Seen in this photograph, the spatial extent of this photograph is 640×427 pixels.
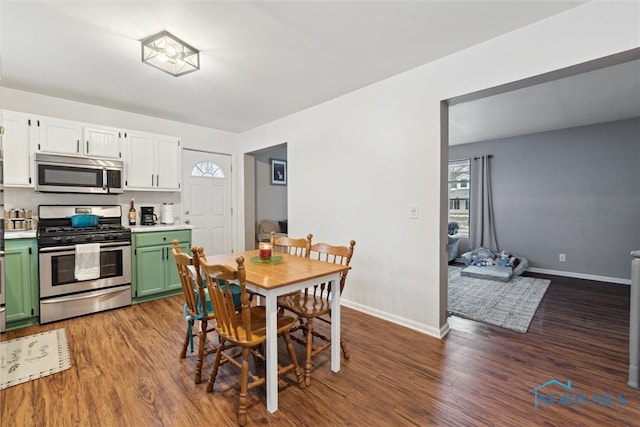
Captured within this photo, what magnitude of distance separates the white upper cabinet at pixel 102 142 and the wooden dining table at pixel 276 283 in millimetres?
2346

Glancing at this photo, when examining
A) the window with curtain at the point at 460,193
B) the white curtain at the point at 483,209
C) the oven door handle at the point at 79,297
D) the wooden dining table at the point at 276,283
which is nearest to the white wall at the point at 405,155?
the wooden dining table at the point at 276,283

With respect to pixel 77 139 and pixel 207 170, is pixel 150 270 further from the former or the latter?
pixel 207 170

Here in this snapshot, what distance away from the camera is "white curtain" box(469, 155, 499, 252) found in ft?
18.4

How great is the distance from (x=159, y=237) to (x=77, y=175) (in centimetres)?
113

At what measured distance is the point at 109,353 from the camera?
2.36 m

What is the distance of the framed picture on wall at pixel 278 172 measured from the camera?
583 cm

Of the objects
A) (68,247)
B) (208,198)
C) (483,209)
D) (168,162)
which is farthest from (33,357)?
(483,209)

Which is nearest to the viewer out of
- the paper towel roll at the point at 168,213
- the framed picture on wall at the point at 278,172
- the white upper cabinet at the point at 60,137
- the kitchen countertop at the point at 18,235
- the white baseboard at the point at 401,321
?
the white baseboard at the point at 401,321

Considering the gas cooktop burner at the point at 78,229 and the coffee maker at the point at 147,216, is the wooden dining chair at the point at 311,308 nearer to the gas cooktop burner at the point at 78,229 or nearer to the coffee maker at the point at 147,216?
the gas cooktop burner at the point at 78,229

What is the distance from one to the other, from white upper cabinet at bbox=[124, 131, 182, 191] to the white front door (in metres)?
0.41

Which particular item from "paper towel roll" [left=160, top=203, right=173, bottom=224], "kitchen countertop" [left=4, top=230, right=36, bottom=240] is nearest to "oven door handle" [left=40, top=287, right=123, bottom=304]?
"kitchen countertop" [left=4, top=230, right=36, bottom=240]

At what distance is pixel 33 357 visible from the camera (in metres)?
2.28

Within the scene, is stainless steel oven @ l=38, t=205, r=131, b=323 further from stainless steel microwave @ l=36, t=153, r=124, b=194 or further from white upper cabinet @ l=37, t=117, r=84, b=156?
white upper cabinet @ l=37, t=117, r=84, b=156

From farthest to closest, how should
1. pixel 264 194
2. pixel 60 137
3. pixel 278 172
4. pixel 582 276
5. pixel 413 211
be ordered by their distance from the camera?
pixel 278 172
pixel 264 194
pixel 582 276
pixel 60 137
pixel 413 211
